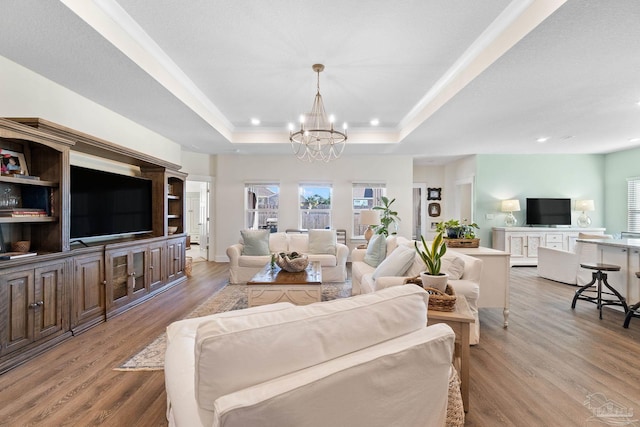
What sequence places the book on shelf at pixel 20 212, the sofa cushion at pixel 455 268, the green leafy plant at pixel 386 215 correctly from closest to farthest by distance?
the book on shelf at pixel 20 212, the sofa cushion at pixel 455 268, the green leafy plant at pixel 386 215

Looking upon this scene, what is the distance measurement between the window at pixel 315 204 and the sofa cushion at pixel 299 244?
67.6 inches

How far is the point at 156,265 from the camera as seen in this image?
14.4 feet

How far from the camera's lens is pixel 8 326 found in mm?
2303

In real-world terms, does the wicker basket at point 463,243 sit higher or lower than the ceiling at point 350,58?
lower

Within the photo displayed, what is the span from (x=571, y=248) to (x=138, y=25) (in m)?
8.56

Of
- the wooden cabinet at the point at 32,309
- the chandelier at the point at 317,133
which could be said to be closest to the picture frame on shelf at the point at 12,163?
the wooden cabinet at the point at 32,309

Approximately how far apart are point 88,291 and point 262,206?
450 centimetres

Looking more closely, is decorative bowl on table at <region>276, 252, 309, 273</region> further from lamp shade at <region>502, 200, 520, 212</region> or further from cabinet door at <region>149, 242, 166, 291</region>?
lamp shade at <region>502, 200, 520, 212</region>

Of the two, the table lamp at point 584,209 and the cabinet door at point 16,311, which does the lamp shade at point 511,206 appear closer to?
the table lamp at point 584,209

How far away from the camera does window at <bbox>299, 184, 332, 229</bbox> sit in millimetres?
7262

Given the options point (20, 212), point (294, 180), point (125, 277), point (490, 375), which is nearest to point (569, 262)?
point (490, 375)

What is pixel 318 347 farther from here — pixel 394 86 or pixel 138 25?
pixel 394 86

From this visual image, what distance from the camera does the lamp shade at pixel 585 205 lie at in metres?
6.74

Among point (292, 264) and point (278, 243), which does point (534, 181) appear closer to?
point (278, 243)
